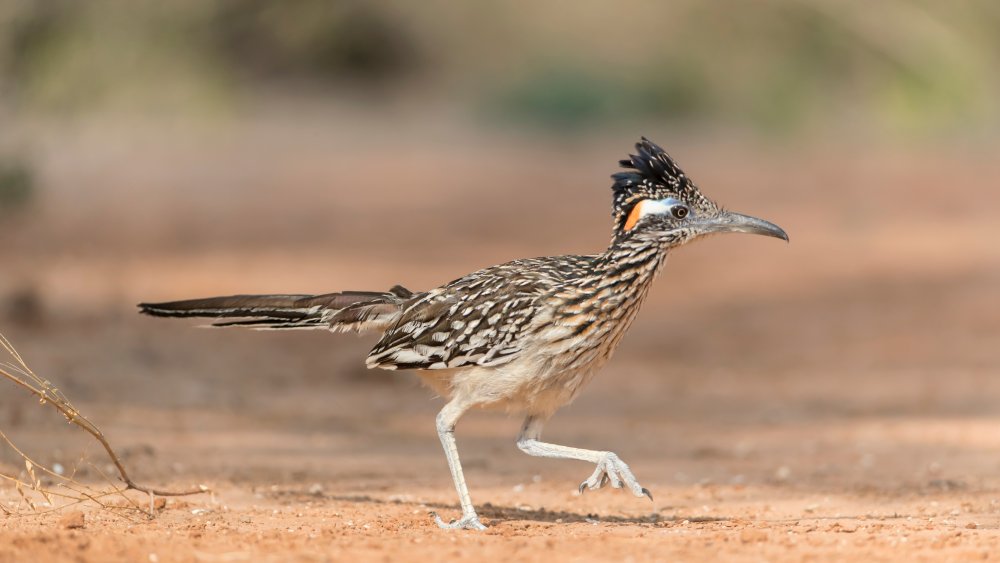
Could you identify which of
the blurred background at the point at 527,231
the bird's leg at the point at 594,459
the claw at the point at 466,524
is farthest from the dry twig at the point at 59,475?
the bird's leg at the point at 594,459

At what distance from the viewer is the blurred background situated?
10.1m

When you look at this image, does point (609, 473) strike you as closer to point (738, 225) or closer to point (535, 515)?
point (535, 515)

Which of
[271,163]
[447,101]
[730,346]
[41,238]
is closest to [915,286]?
[730,346]

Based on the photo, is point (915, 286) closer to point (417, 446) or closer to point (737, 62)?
point (417, 446)

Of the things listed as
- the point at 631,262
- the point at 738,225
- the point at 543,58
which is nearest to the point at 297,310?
the point at 631,262

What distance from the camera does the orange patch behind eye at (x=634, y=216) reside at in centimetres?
688

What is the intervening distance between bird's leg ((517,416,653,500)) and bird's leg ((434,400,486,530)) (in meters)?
0.42

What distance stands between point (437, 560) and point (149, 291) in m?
10.5

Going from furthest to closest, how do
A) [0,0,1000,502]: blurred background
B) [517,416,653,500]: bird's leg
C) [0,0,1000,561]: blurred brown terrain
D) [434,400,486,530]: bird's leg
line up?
[0,0,1000,502]: blurred background, [0,0,1000,561]: blurred brown terrain, [434,400,486,530]: bird's leg, [517,416,653,500]: bird's leg

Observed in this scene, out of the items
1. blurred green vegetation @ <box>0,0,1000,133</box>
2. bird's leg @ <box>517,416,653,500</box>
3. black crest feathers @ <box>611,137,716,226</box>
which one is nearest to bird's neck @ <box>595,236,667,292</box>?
black crest feathers @ <box>611,137,716,226</box>

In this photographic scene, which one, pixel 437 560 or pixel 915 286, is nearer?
pixel 437 560

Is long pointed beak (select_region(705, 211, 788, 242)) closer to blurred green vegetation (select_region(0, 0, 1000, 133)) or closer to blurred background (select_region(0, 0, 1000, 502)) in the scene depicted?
blurred background (select_region(0, 0, 1000, 502))

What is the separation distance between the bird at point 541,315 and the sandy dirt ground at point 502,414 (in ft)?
2.10

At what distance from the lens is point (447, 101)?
40.8 metres
